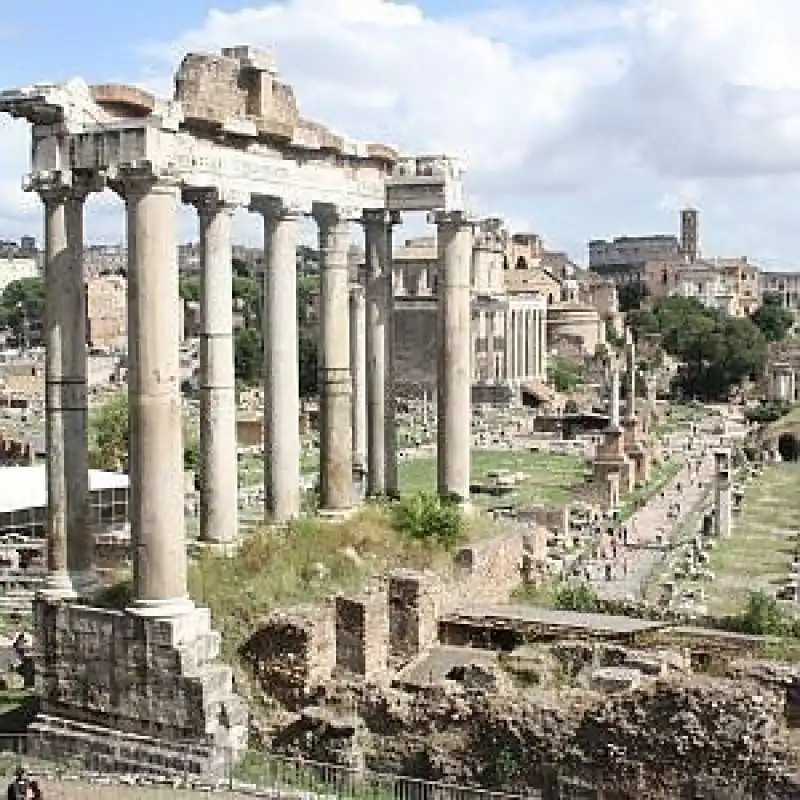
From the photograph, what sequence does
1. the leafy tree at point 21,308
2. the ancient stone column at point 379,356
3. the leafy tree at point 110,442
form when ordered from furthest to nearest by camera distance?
the leafy tree at point 21,308, the leafy tree at point 110,442, the ancient stone column at point 379,356

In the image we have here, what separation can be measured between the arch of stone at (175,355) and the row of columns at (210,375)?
1.0 inches

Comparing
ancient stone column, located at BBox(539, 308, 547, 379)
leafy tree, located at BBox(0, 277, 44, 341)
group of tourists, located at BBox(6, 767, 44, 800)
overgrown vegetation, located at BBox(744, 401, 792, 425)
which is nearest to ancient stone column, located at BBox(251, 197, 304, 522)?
group of tourists, located at BBox(6, 767, 44, 800)

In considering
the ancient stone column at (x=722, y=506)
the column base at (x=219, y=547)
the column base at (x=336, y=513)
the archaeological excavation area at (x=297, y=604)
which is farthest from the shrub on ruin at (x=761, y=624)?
the ancient stone column at (x=722, y=506)

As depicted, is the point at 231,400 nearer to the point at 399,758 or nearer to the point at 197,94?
the point at 197,94

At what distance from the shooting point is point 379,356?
22078 mm

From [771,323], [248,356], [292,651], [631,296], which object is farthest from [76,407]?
[631,296]

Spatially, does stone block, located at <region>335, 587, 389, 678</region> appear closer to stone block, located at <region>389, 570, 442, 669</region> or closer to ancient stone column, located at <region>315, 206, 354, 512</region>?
stone block, located at <region>389, 570, 442, 669</region>

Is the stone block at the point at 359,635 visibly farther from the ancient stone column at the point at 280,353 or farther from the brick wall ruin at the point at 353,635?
the ancient stone column at the point at 280,353

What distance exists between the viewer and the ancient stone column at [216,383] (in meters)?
17.9

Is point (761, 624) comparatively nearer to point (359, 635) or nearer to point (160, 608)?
point (359, 635)

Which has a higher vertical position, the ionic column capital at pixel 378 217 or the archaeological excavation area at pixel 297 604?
the ionic column capital at pixel 378 217

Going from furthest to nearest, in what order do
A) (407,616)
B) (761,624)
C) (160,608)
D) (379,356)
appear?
→ 1. (379,356)
2. (761,624)
3. (407,616)
4. (160,608)

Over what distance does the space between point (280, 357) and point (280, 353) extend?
0.06 meters

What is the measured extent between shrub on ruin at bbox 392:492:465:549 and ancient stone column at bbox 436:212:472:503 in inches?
51.1
